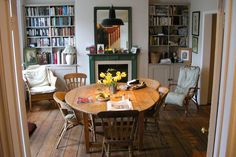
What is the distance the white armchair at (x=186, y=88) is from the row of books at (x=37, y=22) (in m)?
3.40

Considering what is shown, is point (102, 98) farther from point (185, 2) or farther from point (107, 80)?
point (185, 2)

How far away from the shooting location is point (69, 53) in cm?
636

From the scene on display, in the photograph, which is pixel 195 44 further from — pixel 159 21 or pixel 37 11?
pixel 37 11

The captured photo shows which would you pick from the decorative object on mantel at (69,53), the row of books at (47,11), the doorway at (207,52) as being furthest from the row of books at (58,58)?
the doorway at (207,52)

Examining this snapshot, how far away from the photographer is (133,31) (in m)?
6.43

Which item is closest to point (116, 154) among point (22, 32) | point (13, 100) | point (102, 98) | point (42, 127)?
point (102, 98)

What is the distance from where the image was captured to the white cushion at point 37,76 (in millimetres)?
6039

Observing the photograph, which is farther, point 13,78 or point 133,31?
point 133,31

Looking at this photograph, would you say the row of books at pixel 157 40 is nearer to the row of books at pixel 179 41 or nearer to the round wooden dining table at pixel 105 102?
the row of books at pixel 179 41

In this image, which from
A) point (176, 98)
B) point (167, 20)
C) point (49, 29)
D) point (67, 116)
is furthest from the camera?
point (167, 20)

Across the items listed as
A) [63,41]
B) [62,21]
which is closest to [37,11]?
[62,21]

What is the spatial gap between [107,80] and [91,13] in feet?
8.42

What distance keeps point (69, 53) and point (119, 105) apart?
304 cm

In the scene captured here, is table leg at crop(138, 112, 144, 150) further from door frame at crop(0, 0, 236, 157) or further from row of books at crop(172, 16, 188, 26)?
row of books at crop(172, 16, 188, 26)
